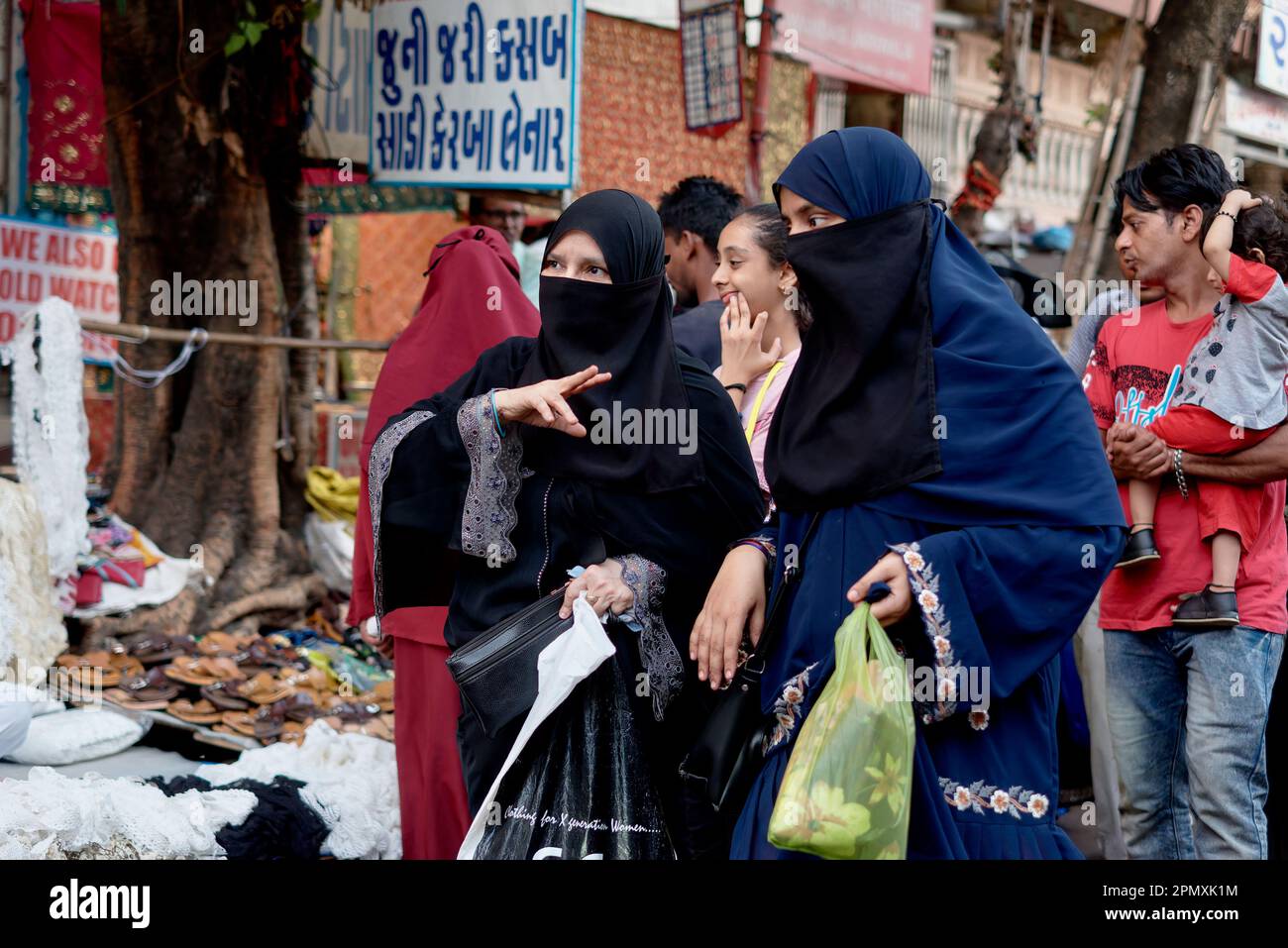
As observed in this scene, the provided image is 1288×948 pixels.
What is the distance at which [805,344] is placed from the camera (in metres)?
2.41

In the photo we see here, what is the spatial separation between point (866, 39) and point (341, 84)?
5.46 metres

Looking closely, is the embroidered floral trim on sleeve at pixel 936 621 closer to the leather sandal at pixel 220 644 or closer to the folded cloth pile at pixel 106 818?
the folded cloth pile at pixel 106 818

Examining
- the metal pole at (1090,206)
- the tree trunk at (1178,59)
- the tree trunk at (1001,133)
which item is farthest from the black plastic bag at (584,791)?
the tree trunk at (1001,133)

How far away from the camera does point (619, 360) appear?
8.82 feet

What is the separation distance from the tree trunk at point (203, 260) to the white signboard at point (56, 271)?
43.7 inches

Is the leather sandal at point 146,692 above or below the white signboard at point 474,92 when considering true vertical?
below

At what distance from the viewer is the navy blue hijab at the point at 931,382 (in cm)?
217

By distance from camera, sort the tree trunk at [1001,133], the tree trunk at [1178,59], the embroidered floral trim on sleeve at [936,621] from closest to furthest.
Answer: the embroidered floral trim on sleeve at [936,621]
the tree trunk at [1178,59]
the tree trunk at [1001,133]

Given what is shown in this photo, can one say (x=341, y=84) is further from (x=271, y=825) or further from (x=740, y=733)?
(x=740, y=733)

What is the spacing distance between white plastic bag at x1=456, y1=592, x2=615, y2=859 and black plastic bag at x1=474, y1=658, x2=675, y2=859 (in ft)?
0.30

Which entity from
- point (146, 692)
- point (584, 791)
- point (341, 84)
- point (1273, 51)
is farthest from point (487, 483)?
point (1273, 51)

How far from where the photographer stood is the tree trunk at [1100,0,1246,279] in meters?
6.47

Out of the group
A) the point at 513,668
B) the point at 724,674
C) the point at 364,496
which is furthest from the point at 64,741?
the point at 724,674

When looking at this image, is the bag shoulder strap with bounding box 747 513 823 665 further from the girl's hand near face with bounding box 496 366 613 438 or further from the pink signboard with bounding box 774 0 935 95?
the pink signboard with bounding box 774 0 935 95
